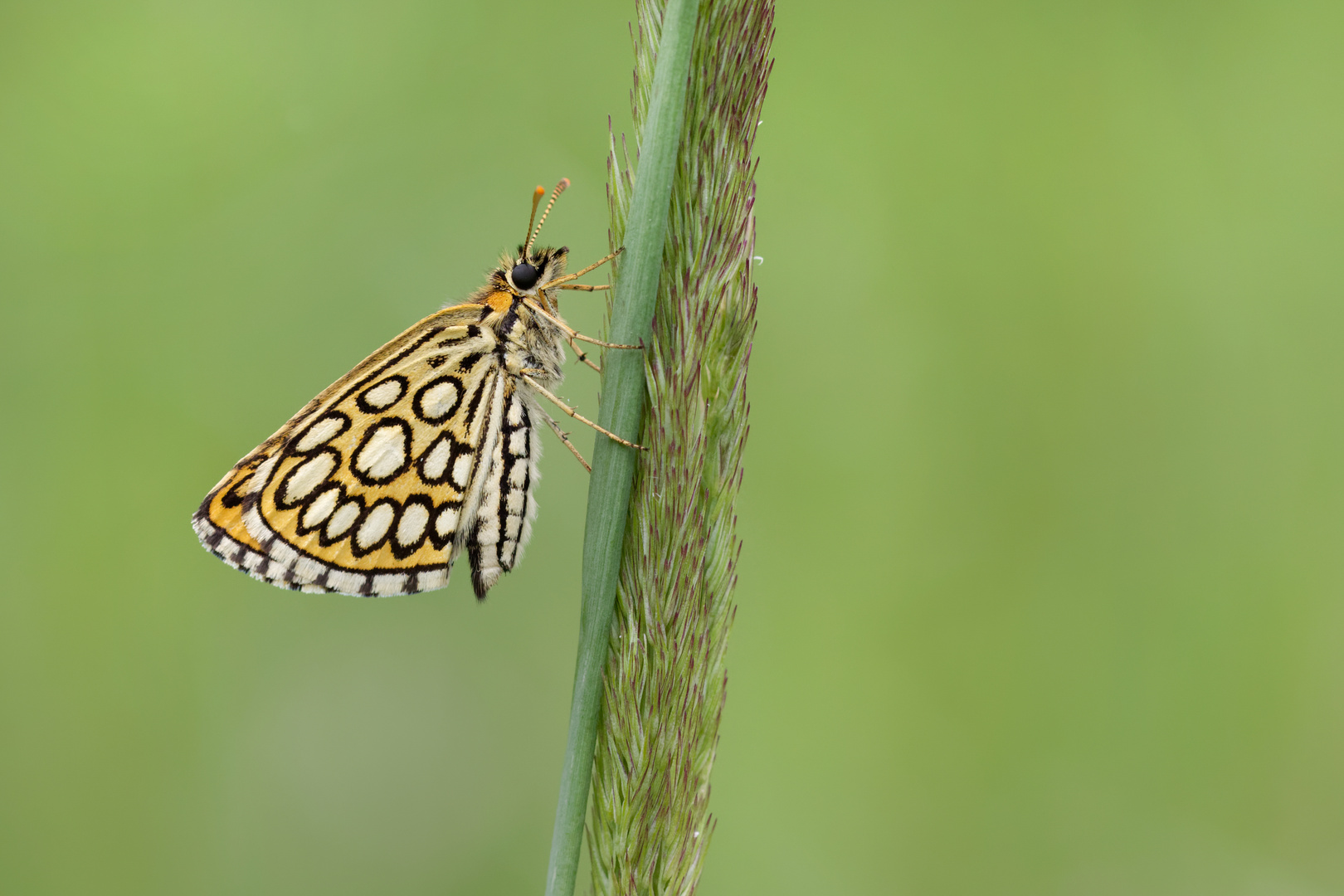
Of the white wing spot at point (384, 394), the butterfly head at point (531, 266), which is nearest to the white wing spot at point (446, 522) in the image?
the white wing spot at point (384, 394)

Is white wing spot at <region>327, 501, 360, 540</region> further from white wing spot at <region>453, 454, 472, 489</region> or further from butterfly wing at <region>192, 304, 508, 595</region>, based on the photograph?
white wing spot at <region>453, 454, 472, 489</region>

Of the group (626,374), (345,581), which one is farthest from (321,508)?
(626,374)

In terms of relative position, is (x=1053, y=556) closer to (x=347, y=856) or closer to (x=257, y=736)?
(x=347, y=856)

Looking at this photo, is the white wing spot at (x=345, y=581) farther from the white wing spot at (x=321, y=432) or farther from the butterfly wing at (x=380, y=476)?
the white wing spot at (x=321, y=432)

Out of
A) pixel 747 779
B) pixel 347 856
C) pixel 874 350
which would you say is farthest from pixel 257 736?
pixel 874 350

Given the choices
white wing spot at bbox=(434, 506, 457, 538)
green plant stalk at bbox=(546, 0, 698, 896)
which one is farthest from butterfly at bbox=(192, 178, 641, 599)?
green plant stalk at bbox=(546, 0, 698, 896)
